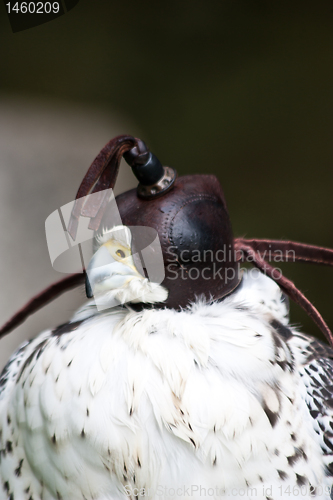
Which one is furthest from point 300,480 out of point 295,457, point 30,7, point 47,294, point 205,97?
point 205,97

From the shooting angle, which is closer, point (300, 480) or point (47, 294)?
point (300, 480)

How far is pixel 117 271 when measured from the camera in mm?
552

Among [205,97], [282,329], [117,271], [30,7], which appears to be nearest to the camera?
[117,271]

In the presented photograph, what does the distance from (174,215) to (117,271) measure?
0.11m

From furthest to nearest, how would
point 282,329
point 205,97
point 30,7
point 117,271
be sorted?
point 205,97
point 30,7
point 282,329
point 117,271

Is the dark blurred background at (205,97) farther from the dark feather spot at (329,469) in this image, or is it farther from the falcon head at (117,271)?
the dark feather spot at (329,469)

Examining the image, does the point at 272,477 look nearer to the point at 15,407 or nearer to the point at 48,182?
the point at 15,407

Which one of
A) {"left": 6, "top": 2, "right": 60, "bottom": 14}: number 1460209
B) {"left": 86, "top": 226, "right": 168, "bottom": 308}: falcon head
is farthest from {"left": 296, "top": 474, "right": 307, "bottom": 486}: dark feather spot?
{"left": 6, "top": 2, "right": 60, "bottom": 14}: number 1460209

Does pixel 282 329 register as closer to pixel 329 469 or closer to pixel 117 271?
pixel 329 469

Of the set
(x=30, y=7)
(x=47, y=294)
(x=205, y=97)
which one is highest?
(x=30, y=7)

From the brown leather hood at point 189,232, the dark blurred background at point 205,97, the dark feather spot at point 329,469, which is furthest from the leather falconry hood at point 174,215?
the dark blurred background at point 205,97

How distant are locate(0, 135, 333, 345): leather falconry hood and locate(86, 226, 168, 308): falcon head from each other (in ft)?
0.06

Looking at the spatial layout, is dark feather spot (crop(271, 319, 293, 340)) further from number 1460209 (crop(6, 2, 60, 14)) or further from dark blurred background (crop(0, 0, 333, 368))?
dark blurred background (crop(0, 0, 333, 368))

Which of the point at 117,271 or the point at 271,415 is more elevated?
the point at 117,271
